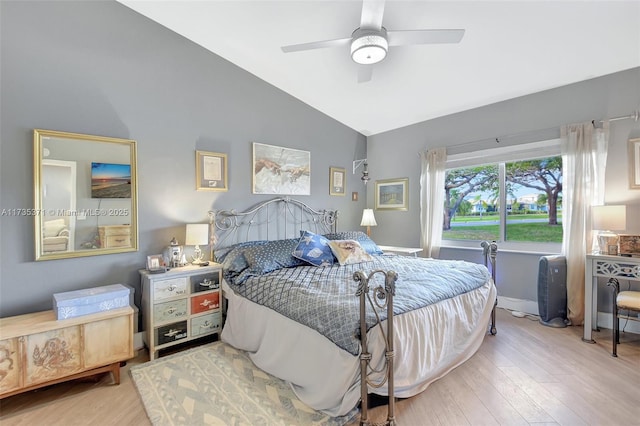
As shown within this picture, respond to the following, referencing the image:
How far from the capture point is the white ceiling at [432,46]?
2418 mm

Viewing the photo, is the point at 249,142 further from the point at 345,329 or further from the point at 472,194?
the point at 472,194

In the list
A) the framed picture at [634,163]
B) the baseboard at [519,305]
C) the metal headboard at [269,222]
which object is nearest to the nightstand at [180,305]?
the metal headboard at [269,222]

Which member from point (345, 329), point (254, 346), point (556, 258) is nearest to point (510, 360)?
point (556, 258)

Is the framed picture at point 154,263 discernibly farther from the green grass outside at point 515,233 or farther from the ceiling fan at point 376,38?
the green grass outside at point 515,233

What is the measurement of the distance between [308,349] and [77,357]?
169 centimetres

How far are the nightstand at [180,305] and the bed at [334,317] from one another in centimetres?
15

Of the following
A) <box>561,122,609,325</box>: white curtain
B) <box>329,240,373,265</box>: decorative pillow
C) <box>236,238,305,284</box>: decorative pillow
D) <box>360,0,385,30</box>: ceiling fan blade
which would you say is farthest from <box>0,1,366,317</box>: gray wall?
<box>561,122,609,325</box>: white curtain

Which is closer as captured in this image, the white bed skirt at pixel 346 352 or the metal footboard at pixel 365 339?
the metal footboard at pixel 365 339

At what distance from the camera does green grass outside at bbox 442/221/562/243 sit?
3.60 m

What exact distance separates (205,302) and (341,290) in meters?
1.46

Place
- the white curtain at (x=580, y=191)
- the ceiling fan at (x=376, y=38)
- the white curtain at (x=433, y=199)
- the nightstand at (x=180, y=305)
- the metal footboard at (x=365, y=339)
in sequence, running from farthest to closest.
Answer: the white curtain at (x=433, y=199) → the white curtain at (x=580, y=191) → the nightstand at (x=180, y=305) → the ceiling fan at (x=376, y=38) → the metal footboard at (x=365, y=339)

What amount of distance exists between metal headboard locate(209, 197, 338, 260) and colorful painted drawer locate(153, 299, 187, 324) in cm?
78

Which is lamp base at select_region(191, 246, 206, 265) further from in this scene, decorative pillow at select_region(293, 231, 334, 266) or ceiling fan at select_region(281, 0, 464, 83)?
ceiling fan at select_region(281, 0, 464, 83)

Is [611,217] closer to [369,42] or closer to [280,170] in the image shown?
[369,42]
